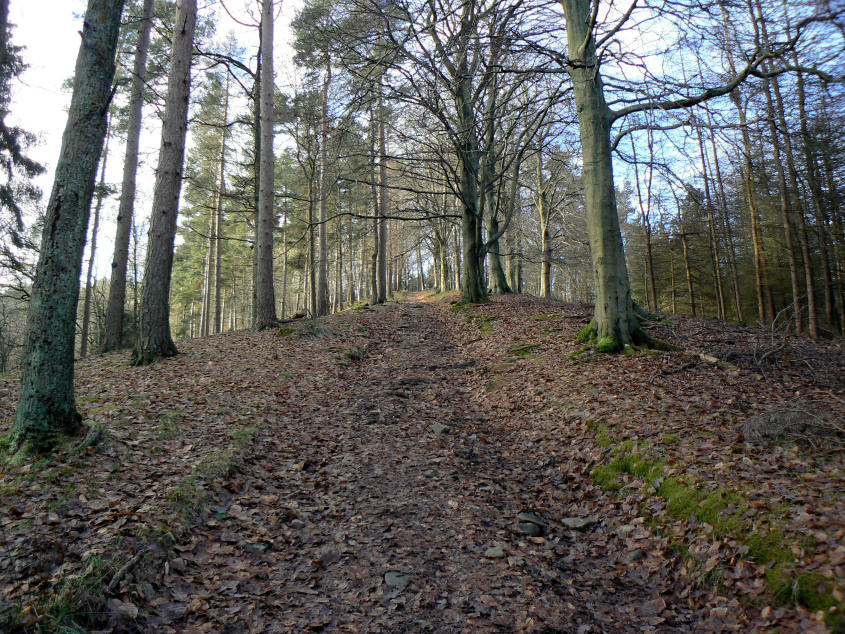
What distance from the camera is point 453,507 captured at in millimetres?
4617

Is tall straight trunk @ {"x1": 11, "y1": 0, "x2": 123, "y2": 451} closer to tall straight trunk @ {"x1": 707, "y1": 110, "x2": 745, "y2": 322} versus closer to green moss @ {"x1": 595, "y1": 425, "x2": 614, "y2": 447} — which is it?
green moss @ {"x1": 595, "y1": 425, "x2": 614, "y2": 447}

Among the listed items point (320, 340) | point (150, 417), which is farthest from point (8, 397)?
point (320, 340)

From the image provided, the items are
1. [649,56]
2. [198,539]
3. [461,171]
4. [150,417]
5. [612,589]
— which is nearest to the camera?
[612,589]

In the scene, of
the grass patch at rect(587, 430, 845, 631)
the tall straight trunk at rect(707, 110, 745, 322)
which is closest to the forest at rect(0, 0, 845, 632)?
the grass patch at rect(587, 430, 845, 631)

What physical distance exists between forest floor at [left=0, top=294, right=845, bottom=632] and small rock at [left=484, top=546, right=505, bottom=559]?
3 centimetres

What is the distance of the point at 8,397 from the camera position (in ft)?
22.6

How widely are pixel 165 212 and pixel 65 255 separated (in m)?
5.29

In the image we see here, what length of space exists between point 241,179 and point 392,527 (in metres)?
17.3

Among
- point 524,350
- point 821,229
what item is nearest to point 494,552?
point 524,350

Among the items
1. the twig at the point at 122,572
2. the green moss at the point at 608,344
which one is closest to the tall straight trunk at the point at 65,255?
the twig at the point at 122,572

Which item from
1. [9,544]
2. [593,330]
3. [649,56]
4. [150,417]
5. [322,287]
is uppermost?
[649,56]

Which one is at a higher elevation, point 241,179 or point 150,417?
point 241,179

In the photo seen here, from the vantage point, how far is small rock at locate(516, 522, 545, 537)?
13.9ft

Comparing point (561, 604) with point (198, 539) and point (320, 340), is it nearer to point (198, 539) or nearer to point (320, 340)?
point (198, 539)
